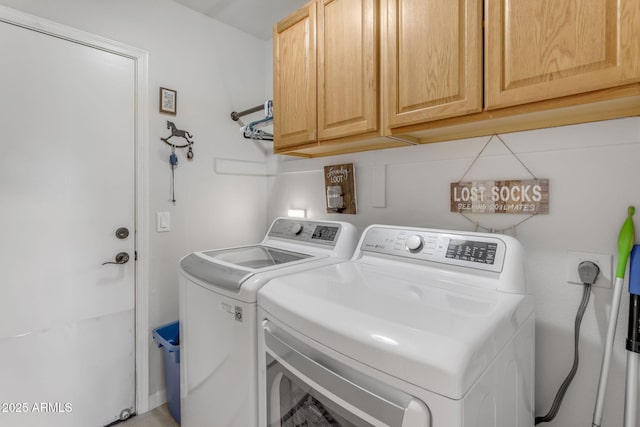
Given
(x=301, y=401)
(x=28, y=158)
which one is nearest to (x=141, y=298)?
(x=28, y=158)

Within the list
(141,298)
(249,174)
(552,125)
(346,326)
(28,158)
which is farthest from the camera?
(249,174)

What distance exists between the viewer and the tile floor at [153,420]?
1754 mm

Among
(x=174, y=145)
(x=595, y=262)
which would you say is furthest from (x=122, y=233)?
(x=595, y=262)

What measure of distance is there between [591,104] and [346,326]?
96 cm

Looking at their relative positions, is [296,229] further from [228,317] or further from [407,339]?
[407,339]

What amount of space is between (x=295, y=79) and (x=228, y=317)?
1.25 m

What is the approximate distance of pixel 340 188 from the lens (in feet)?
6.05

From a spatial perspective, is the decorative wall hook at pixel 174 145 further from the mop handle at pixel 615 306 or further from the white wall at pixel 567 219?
the mop handle at pixel 615 306

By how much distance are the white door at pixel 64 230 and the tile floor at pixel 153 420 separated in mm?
99

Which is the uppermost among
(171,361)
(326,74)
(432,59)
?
(326,74)

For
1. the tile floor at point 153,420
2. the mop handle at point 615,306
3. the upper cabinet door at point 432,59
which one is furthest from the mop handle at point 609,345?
the tile floor at point 153,420

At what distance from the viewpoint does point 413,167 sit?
153 cm

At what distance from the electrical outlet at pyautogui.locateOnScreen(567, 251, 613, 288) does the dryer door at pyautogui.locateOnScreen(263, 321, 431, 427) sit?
902 millimetres

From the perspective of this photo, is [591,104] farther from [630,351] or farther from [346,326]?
[346,326]
